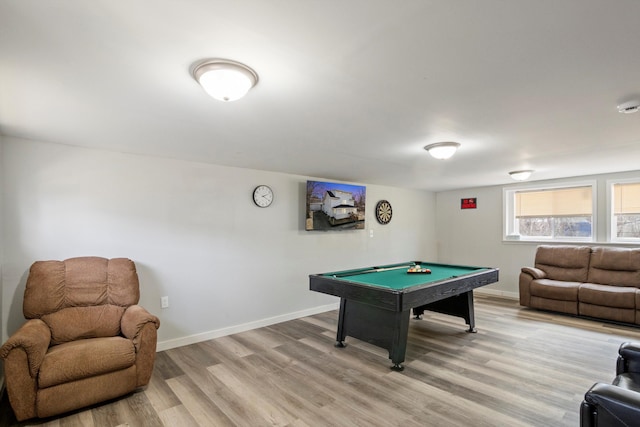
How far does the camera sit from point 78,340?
2.70m

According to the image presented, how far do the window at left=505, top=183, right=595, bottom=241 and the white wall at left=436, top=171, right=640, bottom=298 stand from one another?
0.14 metres

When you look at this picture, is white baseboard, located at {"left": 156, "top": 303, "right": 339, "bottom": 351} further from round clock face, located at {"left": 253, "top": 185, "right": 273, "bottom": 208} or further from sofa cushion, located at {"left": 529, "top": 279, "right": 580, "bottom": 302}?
sofa cushion, located at {"left": 529, "top": 279, "right": 580, "bottom": 302}

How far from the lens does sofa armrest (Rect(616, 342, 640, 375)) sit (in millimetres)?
1989

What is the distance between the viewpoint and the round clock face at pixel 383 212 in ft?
19.8

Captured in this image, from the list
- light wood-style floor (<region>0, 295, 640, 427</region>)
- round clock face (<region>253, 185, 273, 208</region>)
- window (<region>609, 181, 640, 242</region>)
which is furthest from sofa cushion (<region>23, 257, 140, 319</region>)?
window (<region>609, 181, 640, 242</region>)

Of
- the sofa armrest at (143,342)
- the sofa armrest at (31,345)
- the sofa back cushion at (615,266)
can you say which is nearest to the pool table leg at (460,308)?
the sofa back cushion at (615,266)

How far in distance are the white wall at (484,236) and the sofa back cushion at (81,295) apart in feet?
20.3

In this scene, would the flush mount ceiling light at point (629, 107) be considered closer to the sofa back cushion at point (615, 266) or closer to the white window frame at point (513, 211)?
the sofa back cushion at point (615, 266)

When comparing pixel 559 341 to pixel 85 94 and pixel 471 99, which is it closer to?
pixel 471 99

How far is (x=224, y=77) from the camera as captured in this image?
1.66 m

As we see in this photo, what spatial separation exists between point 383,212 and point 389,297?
341cm

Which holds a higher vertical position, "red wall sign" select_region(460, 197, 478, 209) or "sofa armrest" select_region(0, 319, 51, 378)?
"red wall sign" select_region(460, 197, 478, 209)

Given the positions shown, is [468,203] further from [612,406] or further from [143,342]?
[143,342]

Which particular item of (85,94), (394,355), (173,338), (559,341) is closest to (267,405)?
(394,355)
